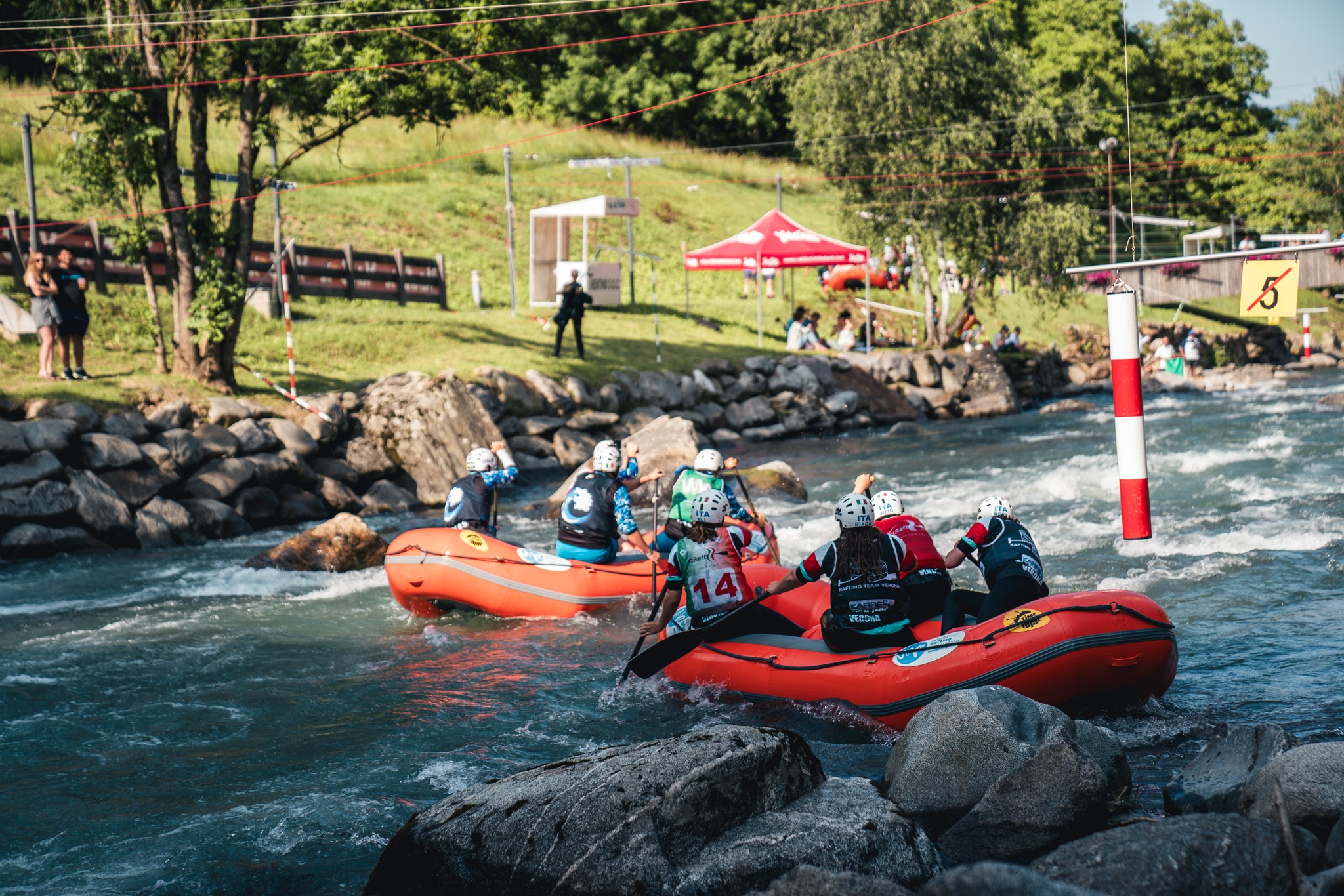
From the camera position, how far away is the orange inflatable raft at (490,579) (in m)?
10.2

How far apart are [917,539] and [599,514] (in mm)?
3435

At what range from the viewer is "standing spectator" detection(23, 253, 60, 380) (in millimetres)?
A: 14930

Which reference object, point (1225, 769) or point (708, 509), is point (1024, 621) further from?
point (708, 509)

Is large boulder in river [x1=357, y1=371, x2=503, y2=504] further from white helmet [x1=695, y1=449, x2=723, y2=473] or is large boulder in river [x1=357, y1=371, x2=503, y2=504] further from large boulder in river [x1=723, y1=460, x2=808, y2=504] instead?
white helmet [x1=695, y1=449, x2=723, y2=473]

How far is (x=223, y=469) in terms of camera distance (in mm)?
14656

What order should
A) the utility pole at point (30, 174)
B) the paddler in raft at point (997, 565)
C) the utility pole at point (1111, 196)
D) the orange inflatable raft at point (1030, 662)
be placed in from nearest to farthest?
the utility pole at point (1111, 196) < the orange inflatable raft at point (1030, 662) < the paddler in raft at point (997, 565) < the utility pole at point (30, 174)

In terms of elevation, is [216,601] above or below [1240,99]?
below

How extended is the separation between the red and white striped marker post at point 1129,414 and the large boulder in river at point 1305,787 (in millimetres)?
1206

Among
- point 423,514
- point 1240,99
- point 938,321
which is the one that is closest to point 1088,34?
point 1240,99

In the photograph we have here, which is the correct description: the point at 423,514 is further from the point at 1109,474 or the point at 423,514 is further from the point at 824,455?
the point at 1109,474

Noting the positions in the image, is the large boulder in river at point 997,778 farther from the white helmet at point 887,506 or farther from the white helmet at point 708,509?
the white helmet at point 887,506

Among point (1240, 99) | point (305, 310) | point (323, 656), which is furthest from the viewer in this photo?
point (1240, 99)

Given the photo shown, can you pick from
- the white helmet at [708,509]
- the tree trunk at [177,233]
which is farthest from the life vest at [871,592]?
the tree trunk at [177,233]

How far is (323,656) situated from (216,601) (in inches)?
93.1
